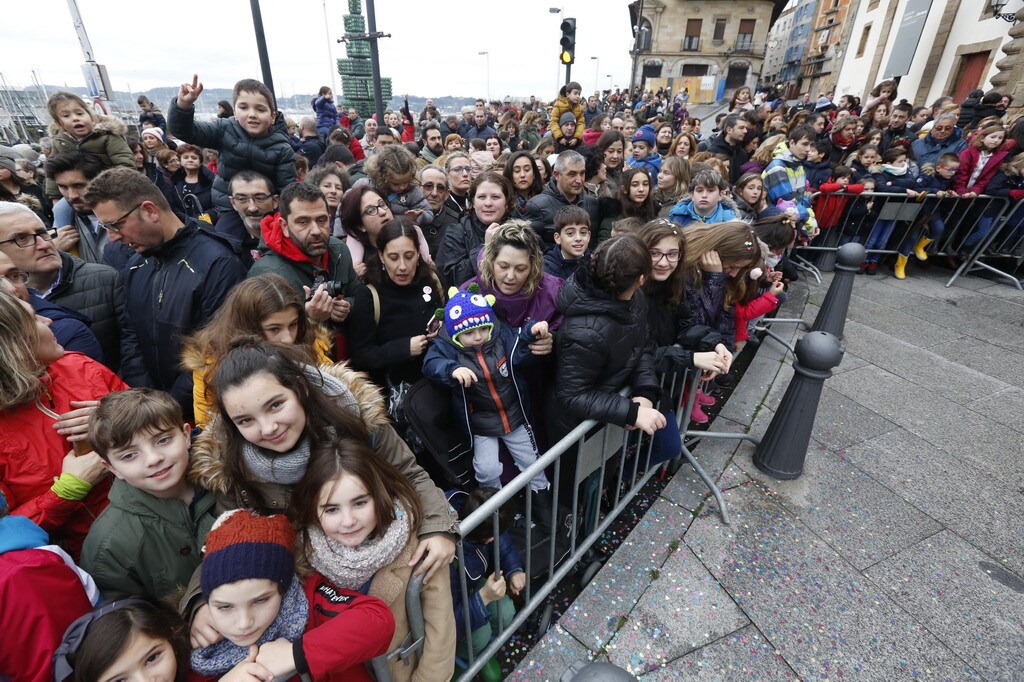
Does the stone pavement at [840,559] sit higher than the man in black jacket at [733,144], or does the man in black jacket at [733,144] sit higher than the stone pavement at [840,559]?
the man in black jacket at [733,144]

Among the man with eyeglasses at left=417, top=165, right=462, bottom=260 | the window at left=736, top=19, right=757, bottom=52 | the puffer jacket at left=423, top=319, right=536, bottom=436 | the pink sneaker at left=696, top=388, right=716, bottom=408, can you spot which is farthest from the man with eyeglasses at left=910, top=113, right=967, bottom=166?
the window at left=736, top=19, right=757, bottom=52

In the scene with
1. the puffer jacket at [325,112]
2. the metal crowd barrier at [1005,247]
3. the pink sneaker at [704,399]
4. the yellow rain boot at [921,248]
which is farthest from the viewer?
the puffer jacket at [325,112]

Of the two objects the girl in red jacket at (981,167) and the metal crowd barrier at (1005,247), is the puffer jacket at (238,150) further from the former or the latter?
the metal crowd barrier at (1005,247)

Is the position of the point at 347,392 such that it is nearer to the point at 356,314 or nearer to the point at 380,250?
the point at 356,314

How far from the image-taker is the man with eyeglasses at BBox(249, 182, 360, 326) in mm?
2545

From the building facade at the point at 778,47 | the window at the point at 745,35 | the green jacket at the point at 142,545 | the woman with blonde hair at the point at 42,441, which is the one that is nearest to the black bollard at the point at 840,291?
the green jacket at the point at 142,545

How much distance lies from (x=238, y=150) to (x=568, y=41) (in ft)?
26.4

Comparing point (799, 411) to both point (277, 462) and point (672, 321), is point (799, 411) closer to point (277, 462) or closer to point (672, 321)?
point (672, 321)

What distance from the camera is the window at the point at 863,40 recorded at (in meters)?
19.9

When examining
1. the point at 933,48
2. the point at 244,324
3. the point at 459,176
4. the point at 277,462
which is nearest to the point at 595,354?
the point at 277,462

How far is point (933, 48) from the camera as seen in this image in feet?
50.8

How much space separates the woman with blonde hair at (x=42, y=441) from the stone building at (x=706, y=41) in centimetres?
4905

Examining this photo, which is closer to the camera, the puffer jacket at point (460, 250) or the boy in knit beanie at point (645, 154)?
the puffer jacket at point (460, 250)

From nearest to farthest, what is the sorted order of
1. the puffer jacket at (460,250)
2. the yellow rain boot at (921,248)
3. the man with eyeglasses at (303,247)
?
the man with eyeglasses at (303,247) < the puffer jacket at (460,250) < the yellow rain boot at (921,248)
